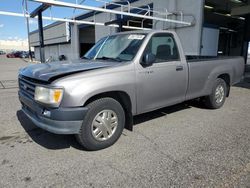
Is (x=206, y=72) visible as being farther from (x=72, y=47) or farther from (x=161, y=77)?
Result: (x=72, y=47)

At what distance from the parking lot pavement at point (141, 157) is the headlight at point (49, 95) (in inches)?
34.8

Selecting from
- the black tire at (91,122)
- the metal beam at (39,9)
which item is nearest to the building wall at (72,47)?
the metal beam at (39,9)

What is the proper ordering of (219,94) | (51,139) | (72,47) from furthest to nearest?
1. (72,47)
2. (219,94)
3. (51,139)

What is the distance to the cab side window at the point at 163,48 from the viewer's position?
4359 mm

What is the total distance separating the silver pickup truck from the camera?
3.17 m

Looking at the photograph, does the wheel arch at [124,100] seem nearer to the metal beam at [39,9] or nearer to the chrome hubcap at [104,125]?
the chrome hubcap at [104,125]

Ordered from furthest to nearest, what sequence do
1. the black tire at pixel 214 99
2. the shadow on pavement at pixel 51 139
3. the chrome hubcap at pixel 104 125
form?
the black tire at pixel 214 99 → the shadow on pavement at pixel 51 139 → the chrome hubcap at pixel 104 125

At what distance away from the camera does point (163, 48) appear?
463 centimetres

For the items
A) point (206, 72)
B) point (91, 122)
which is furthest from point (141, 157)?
point (206, 72)

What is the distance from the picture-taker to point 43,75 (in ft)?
10.9

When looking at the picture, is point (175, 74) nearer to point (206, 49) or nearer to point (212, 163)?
point (212, 163)

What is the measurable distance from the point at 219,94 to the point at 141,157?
3.65m

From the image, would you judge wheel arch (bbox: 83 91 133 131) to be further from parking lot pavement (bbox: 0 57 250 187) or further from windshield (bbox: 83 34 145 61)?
windshield (bbox: 83 34 145 61)

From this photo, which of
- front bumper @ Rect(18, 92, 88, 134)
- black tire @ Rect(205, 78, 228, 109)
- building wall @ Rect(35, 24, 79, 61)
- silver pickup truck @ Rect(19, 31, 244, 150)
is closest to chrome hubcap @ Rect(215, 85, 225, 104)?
black tire @ Rect(205, 78, 228, 109)
